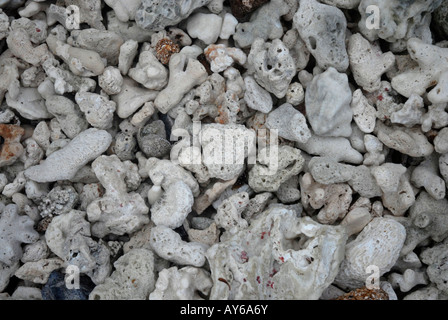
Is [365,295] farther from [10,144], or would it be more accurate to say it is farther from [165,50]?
[10,144]

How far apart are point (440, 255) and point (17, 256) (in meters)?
1.84

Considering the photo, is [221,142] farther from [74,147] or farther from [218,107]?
[74,147]

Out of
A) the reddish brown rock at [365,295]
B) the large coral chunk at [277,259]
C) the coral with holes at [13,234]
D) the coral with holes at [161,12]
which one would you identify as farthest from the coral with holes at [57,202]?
the reddish brown rock at [365,295]

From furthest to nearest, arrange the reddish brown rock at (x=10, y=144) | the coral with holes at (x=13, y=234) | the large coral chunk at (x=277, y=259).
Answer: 1. the reddish brown rock at (x=10, y=144)
2. the coral with holes at (x=13, y=234)
3. the large coral chunk at (x=277, y=259)

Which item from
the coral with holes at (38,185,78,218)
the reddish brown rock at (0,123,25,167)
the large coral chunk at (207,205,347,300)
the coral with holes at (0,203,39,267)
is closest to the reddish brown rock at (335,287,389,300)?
the large coral chunk at (207,205,347,300)

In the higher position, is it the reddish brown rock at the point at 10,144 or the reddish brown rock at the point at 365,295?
the reddish brown rock at the point at 10,144

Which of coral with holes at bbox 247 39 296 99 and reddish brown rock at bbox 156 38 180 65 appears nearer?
coral with holes at bbox 247 39 296 99

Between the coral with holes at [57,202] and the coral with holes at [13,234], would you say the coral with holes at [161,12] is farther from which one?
the coral with holes at [13,234]

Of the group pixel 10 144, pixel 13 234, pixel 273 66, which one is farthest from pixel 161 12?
pixel 13 234

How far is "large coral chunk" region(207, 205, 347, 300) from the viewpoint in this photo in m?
1.82

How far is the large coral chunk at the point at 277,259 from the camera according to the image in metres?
1.82

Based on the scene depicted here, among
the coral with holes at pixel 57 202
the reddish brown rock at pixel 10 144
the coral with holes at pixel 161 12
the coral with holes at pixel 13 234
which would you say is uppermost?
the coral with holes at pixel 161 12

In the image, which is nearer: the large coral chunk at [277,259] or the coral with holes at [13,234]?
the large coral chunk at [277,259]

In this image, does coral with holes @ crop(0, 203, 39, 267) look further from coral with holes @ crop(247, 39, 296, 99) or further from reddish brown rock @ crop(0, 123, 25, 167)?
coral with holes @ crop(247, 39, 296, 99)
